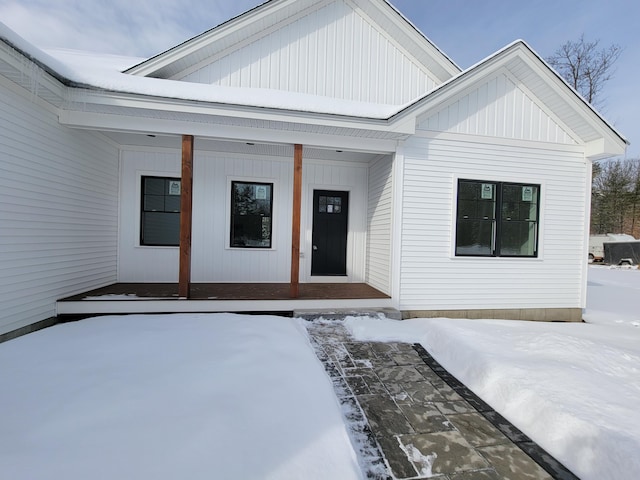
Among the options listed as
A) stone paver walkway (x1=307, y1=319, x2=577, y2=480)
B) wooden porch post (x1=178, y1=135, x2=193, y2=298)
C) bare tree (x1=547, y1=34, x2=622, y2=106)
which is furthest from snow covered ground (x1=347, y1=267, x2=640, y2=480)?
bare tree (x1=547, y1=34, x2=622, y2=106)

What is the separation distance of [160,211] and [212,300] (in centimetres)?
270

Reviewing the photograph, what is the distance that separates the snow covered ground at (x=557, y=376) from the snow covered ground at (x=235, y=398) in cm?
1

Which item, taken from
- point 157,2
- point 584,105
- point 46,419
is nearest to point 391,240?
point 584,105

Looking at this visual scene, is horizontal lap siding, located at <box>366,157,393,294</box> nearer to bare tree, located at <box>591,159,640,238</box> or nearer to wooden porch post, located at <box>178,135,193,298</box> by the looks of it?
wooden porch post, located at <box>178,135,193,298</box>

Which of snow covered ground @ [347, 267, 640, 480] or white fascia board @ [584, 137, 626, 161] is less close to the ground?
white fascia board @ [584, 137, 626, 161]

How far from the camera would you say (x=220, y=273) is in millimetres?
6465

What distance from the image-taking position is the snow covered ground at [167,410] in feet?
5.96

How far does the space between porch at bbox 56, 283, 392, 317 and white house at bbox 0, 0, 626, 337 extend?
2.1 inches

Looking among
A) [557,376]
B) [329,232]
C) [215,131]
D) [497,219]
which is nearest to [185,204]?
[215,131]

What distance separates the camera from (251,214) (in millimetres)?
6594

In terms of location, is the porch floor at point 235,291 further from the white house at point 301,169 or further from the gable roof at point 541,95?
the gable roof at point 541,95

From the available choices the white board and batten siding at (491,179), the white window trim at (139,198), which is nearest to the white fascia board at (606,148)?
the white board and batten siding at (491,179)

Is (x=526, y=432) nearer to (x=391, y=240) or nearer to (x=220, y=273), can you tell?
(x=391, y=240)

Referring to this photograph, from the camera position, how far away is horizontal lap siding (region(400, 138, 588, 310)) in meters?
5.36
